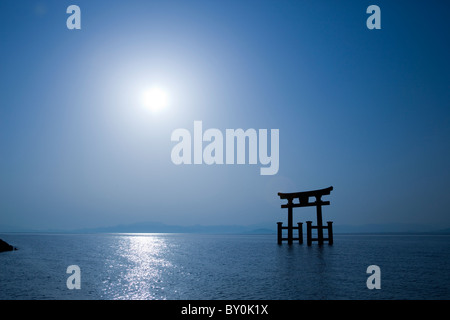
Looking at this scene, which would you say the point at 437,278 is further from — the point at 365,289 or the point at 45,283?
the point at 45,283

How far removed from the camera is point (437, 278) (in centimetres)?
1722

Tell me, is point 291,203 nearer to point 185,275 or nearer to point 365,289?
point 185,275
